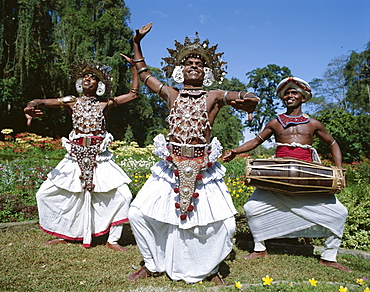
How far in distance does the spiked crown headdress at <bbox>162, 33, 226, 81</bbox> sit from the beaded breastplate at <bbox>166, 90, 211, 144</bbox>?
1.35 feet

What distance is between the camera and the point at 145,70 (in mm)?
3961

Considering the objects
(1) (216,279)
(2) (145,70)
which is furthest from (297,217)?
(2) (145,70)

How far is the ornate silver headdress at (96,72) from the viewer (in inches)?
192

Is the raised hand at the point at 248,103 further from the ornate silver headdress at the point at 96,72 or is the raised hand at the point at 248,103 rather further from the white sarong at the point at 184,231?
the ornate silver headdress at the point at 96,72

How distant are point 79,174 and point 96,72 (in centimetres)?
154

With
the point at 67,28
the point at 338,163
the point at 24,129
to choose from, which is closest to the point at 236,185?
the point at 338,163

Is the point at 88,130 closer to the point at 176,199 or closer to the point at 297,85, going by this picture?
the point at 176,199

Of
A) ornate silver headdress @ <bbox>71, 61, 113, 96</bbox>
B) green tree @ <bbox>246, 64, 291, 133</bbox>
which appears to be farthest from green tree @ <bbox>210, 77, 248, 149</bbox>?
ornate silver headdress @ <bbox>71, 61, 113, 96</bbox>

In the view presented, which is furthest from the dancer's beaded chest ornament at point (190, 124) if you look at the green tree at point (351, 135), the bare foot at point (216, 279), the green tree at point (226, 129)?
the green tree at point (226, 129)

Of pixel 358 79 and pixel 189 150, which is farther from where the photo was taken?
pixel 358 79

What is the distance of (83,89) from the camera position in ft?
16.1

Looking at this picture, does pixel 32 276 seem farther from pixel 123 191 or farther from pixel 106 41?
pixel 106 41

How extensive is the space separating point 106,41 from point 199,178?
24.3 m

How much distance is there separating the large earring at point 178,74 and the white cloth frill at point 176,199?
0.76 m
